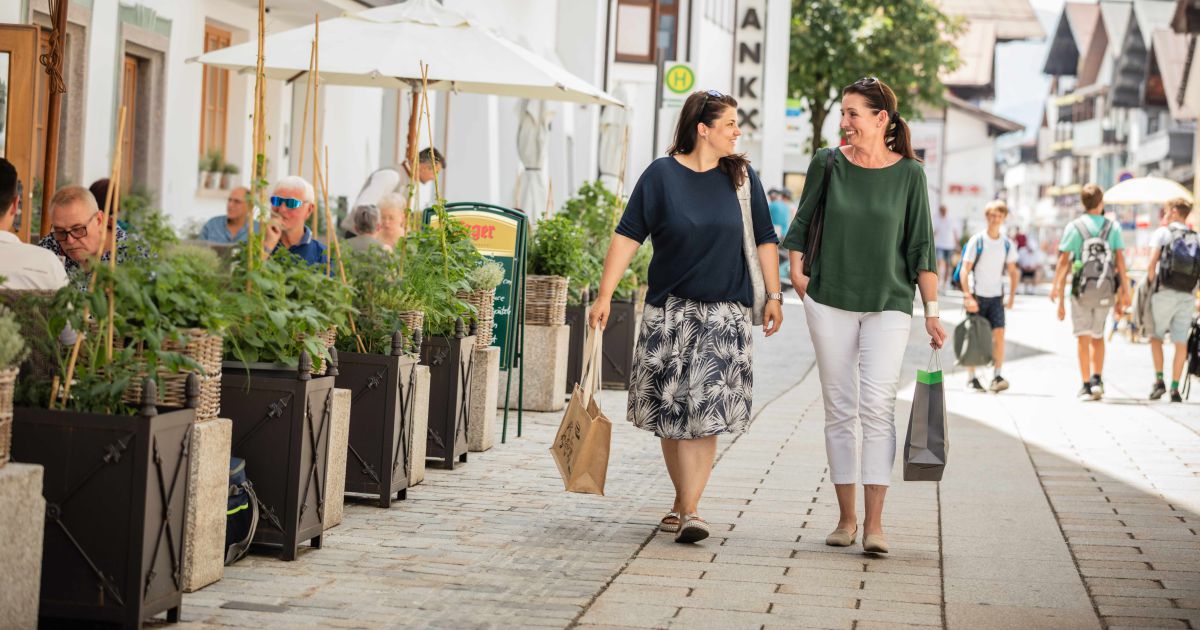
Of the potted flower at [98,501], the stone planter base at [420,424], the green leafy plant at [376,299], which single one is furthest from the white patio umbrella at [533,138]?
the potted flower at [98,501]

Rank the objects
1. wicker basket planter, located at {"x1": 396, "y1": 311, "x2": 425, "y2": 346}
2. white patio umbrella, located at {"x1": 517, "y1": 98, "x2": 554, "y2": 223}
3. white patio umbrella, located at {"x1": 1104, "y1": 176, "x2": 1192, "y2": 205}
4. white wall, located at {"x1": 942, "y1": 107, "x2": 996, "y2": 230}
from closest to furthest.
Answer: wicker basket planter, located at {"x1": 396, "y1": 311, "x2": 425, "y2": 346}, white patio umbrella, located at {"x1": 517, "y1": 98, "x2": 554, "y2": 223}, white patio umbrella, located at {"x1": 1104, "y1": 176, "x2": 1192, "y2": 205}, white wall, located at {"x1": 942, "y1": 107, "x2": 996, "y2": 230}

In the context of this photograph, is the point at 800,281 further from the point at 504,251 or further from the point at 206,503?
the point at 504,251

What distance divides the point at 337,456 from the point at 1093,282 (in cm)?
914

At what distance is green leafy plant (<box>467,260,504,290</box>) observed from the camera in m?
8.97

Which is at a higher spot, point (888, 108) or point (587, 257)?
point (888, 108)

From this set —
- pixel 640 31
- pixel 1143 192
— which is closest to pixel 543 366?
pixel 1143 192

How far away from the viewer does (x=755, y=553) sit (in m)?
6.61

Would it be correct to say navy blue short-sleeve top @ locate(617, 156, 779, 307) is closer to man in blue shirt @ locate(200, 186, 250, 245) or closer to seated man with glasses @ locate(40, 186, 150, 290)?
seated man with glasses @ locate(40, 186, 150, 290)

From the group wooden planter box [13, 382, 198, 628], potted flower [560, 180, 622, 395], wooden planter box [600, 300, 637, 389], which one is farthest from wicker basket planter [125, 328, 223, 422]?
wooden planter box [600, 300, 637, 389]

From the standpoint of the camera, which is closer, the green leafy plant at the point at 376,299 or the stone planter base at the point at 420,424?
the green leafy plant at the point at 376,299

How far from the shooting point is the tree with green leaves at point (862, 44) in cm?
4478

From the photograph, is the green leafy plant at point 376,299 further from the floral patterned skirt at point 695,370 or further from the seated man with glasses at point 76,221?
the floral patterned skirt at point 695,370

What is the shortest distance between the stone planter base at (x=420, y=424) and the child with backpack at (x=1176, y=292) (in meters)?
8.52

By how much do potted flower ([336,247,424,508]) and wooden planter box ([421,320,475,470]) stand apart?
0.71 metres
